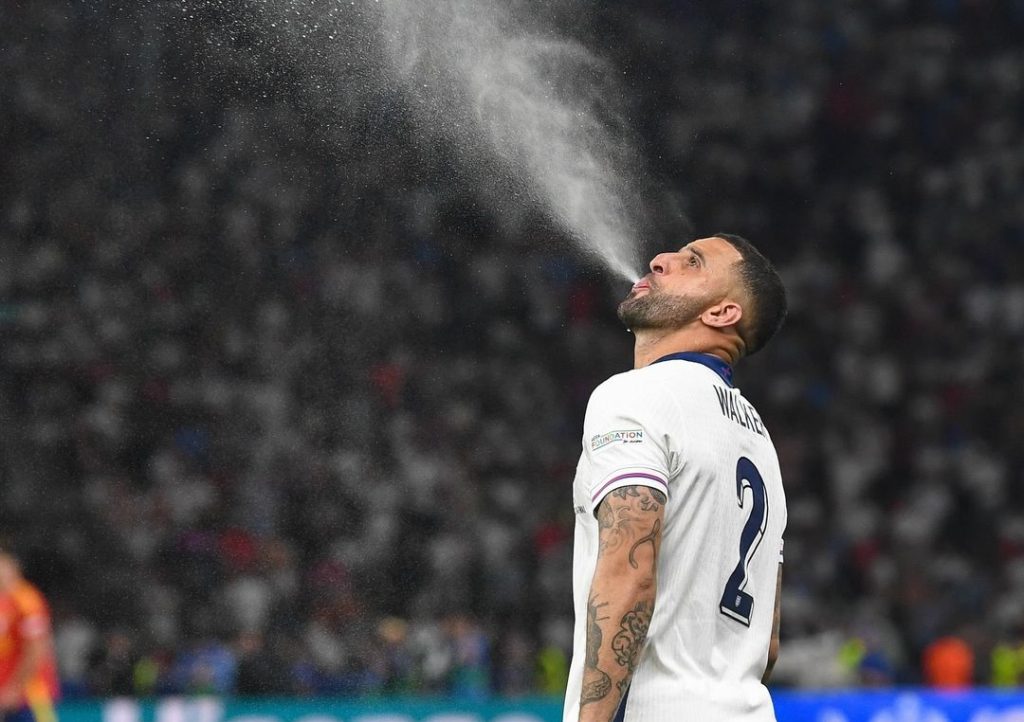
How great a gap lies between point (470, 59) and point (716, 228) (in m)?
9.20

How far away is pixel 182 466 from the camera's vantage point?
510 inches

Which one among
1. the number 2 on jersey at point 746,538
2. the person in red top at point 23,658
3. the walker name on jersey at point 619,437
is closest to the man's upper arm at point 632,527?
the walker name on jersey at point 619,437

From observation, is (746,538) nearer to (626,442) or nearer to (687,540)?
(687,540)

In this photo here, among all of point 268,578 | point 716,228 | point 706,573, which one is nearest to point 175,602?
point 268,578

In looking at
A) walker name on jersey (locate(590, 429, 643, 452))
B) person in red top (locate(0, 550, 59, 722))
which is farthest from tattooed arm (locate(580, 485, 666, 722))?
person in red top (locate(0, 550, 59, 722))

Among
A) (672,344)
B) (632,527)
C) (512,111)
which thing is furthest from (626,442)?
(512,111)

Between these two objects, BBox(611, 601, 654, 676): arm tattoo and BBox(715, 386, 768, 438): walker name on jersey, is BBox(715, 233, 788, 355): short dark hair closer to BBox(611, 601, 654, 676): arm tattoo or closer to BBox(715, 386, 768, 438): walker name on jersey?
BBox(715, 386, 768, 438): walker name on jersey

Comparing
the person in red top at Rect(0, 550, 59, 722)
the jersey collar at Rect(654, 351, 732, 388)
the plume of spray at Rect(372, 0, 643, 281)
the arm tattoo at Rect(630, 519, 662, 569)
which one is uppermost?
the plume of spray at Rect(372, 0, 643, 281)

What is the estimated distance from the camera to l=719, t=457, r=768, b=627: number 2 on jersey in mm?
3164

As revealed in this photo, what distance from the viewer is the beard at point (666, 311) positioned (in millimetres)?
3396

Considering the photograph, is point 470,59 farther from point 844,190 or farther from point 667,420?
point 844,190

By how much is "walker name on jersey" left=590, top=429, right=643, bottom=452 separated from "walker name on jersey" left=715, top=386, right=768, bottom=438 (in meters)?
0.27

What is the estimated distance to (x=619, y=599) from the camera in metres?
2.93

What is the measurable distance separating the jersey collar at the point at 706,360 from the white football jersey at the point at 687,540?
2.4 inches
